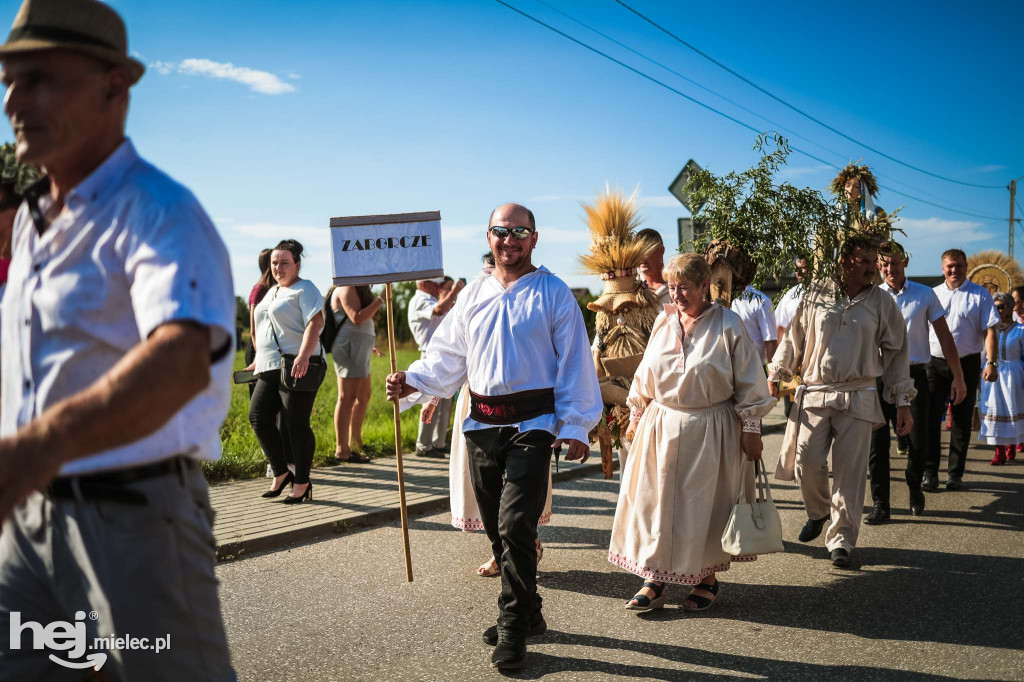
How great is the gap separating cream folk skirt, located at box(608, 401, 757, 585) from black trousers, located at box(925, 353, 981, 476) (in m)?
4.44

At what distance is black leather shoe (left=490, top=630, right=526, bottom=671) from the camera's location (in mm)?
4363

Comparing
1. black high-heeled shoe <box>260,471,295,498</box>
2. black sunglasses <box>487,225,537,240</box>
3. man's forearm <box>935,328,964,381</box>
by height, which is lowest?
black high-heeled shoe <box>260,471,295,498</box>

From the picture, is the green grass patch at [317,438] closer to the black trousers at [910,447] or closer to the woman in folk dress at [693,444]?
the woman in folk dress at [693,444]

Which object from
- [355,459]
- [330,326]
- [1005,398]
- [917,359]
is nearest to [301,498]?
[355,459]

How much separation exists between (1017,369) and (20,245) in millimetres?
11841

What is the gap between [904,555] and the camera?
6.53m

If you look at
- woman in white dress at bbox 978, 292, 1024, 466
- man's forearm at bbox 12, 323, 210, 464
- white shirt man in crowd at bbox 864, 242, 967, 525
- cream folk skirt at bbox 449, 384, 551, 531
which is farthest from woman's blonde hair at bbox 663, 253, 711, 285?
woman in white dress at bbox 978, 292, 1024, 466

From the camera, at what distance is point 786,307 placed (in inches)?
305

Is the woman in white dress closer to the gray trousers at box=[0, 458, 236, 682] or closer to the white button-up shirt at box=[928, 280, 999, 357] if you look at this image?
the white button-up shirt at box=[928, 280, 999, 357]

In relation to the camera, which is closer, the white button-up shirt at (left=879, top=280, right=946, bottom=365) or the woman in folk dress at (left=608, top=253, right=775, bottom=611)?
the woman in folk dress at (left=608, top=253, right=775, bottom=611)

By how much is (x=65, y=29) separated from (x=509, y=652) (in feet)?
11.3

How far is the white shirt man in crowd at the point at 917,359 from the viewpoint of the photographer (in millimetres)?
7938

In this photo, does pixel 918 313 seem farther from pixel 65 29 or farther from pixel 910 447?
pixel 65 29

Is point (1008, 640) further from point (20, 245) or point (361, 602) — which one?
point (20, 245)
